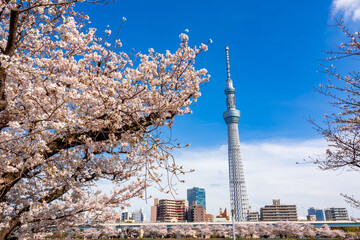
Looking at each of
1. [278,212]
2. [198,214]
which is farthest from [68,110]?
[198,214]

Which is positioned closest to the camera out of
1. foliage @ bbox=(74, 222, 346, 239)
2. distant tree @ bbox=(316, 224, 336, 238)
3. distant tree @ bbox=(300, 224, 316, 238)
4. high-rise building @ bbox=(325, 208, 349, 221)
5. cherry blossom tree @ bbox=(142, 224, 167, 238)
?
distant tree @ bbox=(316, 224, 336, 238)

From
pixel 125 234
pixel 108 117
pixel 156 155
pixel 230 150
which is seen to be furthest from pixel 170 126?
pixel 230 150

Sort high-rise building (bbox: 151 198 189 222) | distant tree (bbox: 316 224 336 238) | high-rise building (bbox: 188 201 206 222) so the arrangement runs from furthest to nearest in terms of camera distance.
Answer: high-rise building (bbox: 188 201 206 222) → high-rise building (bbox: 151 198 189 222) → distant tree (bbox: 316 224 336 238)

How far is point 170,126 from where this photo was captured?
4.88 meters

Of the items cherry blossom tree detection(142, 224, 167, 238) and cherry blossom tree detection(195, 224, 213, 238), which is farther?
cherry blossom tree detection(195, 224, 213, 238)

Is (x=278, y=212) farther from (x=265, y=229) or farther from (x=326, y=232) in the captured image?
(x=326, y=232)

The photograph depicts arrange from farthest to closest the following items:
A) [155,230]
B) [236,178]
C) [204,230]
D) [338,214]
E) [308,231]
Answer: [338,214], [236,178], [204,230], [155,230], [308,231]

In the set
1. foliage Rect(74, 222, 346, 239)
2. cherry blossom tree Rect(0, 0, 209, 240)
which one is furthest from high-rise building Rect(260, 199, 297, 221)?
cherry blossom tree Rect(0, 0, 209, 240)

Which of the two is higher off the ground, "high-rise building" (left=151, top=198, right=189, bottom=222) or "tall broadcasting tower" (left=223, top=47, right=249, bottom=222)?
"tall broadcasting tower" (left=223, top=47, right=249, bottom=222)

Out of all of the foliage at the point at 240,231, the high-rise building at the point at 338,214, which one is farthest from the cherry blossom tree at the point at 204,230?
the high-rise building at the point at 338,214

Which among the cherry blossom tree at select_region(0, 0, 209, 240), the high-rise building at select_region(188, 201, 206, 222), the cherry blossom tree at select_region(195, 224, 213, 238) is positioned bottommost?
the cherry blossom tree at select_region(195, 224, 213, 238)

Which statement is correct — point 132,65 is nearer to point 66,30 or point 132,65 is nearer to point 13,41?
point 66,30

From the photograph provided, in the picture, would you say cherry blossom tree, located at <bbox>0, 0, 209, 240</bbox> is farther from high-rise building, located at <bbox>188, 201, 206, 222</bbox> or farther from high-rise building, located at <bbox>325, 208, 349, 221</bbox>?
high-rise building, located at <bbox>325, 208, 349, 221</bbox>

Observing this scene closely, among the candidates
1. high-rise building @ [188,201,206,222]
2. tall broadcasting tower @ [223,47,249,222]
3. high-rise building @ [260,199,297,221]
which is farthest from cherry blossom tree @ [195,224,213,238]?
high-rise building @ [188,201,206,222]
